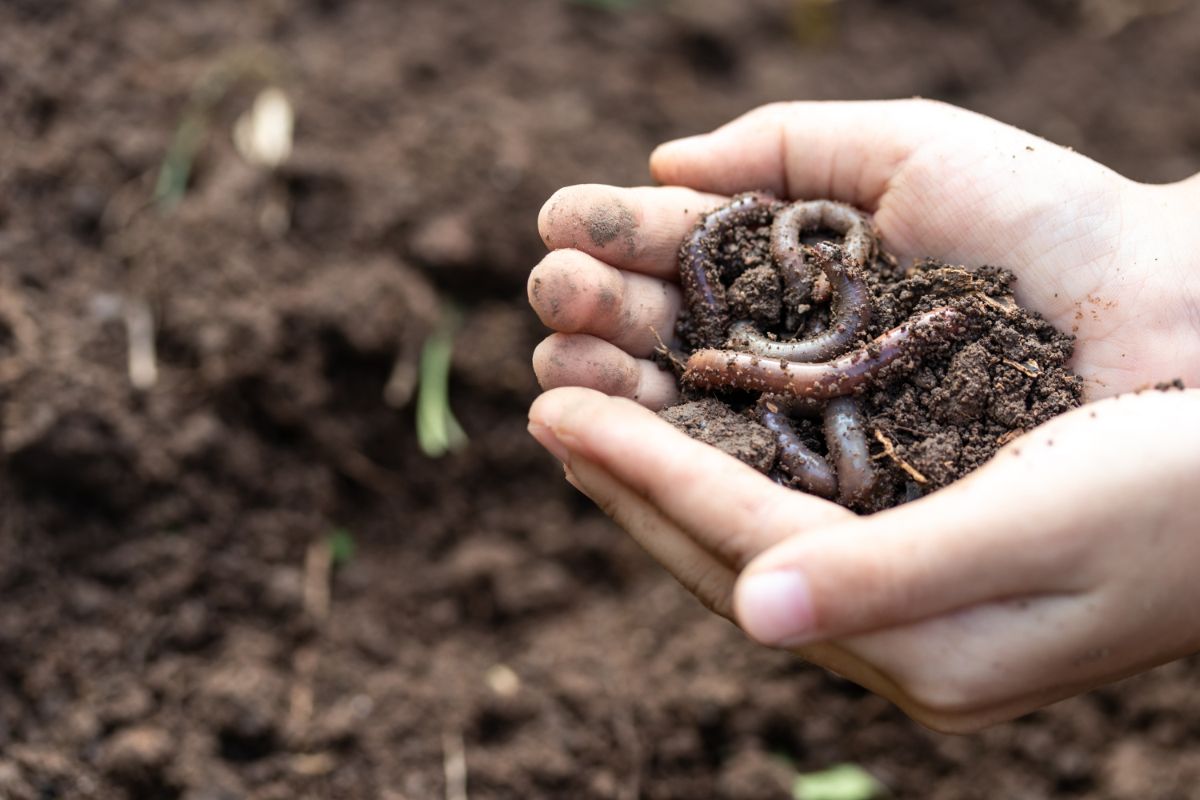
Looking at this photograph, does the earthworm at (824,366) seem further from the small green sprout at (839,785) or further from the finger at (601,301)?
the small green sprout at (839,785)

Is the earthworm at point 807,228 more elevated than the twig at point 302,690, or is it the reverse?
the earthworm at point 807,228

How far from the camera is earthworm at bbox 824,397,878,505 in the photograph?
13.8 feet

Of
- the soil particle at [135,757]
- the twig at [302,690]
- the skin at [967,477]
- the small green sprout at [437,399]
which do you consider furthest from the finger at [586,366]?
the soil particle at [135,757]

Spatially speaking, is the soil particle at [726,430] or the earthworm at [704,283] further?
the earthworm at [704,283]

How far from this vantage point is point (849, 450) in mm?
4324

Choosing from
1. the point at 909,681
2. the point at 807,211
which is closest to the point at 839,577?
the point at 909,681

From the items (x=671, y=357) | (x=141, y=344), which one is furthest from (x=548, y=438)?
(x=141, y=344)

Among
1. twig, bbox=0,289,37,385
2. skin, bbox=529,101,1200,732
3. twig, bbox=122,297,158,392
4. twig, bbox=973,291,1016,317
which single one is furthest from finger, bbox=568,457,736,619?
twig, bbox=0,289,37,385

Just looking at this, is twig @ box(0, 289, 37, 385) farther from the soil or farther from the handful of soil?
the handful of soil

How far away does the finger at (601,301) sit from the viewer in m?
4.21

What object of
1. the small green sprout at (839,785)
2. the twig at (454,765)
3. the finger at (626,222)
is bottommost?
the small green sprout at (839,785)

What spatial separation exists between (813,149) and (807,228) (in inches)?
16.3

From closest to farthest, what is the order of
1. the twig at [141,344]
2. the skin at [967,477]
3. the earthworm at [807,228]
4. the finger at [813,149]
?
the skin at [967,477]
the earthworm at [807,228]
the finger at [813,149]
the twig at [141,344]

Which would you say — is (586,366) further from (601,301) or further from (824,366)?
(824,366)
